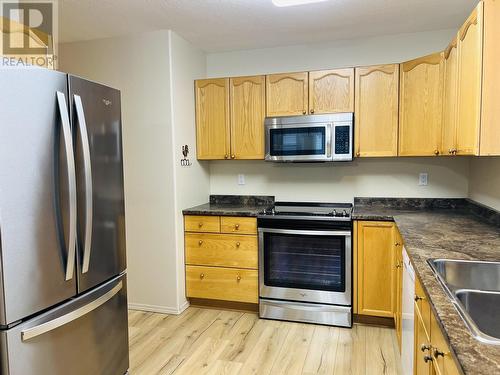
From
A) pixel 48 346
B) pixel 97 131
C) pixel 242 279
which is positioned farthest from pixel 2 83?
pixel 242 279

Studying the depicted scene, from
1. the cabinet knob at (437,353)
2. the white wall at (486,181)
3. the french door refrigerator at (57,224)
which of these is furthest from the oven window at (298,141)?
the cabinet knob at (437,353)

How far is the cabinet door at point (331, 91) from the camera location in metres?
3.09

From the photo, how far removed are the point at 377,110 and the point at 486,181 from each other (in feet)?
3.24

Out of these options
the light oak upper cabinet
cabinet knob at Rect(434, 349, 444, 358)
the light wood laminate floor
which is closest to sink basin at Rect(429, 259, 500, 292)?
cabinet knob at Rect(434, 349, 444, 358)

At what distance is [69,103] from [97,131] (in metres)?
0.23

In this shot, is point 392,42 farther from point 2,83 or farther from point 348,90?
point 2,83

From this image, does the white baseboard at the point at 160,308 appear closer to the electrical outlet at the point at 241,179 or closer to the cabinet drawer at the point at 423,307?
the electrical outlet at the point at 241,179

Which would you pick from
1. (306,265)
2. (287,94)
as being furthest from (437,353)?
(287,94)

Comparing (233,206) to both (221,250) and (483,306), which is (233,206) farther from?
(483,306)

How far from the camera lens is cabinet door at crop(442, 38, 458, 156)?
2.36 metres

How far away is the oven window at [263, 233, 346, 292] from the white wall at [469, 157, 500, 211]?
1.08 metres

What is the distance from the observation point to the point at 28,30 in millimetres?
2211

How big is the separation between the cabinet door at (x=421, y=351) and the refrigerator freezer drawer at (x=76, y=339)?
1488 mm

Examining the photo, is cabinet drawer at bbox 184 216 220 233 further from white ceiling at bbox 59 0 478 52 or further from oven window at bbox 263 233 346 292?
white ceiling at bbox 59 0 478 52
